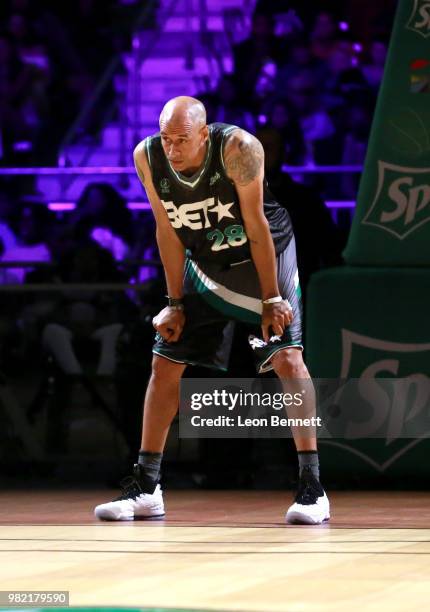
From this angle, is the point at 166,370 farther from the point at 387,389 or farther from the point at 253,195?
the point at 387,389

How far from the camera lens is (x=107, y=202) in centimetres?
712

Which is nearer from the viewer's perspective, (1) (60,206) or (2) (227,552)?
(2) (227,552)

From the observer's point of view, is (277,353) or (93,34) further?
(93,34)

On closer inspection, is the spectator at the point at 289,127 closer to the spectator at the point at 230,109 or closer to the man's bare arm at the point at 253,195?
the spectator at the point at 230,109

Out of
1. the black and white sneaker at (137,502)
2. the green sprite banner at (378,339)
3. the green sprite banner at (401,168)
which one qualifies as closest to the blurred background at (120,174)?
the green sprite banner at (378,339)

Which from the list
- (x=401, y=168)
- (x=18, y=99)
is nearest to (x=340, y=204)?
(x=401, y=168)

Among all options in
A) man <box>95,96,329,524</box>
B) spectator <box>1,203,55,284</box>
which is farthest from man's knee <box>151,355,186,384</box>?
spectator <box>1,203,55,284</box>

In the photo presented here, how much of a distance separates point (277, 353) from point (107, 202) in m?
3.13

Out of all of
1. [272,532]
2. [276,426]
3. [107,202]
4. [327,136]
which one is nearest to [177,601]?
[272,532]

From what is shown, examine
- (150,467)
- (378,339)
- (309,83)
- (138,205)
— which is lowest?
(150,467)

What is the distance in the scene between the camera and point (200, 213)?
4.18 meters

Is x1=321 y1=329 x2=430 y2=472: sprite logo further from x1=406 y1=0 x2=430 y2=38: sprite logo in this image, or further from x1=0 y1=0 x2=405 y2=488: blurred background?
x1=406 y1=0 x2=430 y2=38: sprite logo

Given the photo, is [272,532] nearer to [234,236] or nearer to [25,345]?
[234,236]

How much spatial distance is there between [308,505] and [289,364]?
0.48 metres
